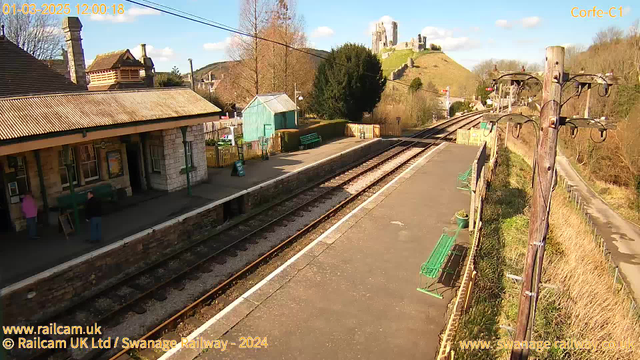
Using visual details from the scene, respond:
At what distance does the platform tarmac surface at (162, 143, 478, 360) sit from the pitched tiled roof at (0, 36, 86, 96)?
1211 centimetres

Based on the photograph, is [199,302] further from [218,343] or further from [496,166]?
[496,166]

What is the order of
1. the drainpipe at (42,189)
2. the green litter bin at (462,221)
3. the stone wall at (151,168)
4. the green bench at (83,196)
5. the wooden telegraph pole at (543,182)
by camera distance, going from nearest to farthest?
1. the wooden telegraph pole at (543,182)
2. the drainpipe at (42,189)
3. the green bench at (83,196)
4. the green litter bin at (462,221)
5. the stone wall at (151,168)

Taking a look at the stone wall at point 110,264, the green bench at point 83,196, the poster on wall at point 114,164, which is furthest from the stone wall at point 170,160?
the stone wall at point 110,264

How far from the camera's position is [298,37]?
38844mm

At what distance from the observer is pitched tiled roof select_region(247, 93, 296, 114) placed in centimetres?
2473

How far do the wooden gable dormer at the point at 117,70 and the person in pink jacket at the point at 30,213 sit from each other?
1074 cm

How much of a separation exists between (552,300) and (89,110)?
13067 millimetres

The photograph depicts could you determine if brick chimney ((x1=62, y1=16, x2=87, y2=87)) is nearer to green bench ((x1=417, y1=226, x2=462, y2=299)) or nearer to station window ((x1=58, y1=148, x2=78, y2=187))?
station window ((x1=58, y1=148, x2=78, y2=187))


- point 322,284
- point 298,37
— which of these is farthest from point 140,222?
point 298,37

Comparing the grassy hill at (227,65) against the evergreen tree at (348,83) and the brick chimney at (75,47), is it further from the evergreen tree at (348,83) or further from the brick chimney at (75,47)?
the brick chimney at (75,47)

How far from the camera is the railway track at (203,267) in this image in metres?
7.96

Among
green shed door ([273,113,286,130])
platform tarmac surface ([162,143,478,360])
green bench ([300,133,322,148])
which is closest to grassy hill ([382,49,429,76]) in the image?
green bench ([300,133,322,148])

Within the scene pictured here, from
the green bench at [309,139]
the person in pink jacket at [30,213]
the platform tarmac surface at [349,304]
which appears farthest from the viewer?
the green bench at [309,139]

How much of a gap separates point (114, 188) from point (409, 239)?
386 inches
